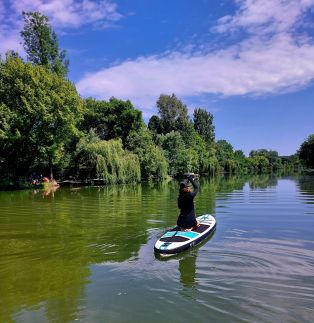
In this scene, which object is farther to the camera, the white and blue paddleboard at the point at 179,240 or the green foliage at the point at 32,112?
the green foliage at the point at 32,112

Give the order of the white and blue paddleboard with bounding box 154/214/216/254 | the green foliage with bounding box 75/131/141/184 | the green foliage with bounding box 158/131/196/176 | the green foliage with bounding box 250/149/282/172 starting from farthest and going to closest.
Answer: the green foliage with bounding box 250/149/282/172, the green foliage with bounding box 158/131/196/176, the green foliage with bounding box 75/131/141/184, the white and blue paddleboard with bounding box 154/214/216/254

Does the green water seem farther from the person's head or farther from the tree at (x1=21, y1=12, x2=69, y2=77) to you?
the tree at (x1=21, y1=12, x2=69, y2=77)

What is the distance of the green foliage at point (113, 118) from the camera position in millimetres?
51969

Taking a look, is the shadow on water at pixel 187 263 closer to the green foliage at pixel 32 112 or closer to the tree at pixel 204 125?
the green foliage at pixel 32 112

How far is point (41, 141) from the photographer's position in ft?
116

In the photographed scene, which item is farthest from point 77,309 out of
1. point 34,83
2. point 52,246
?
point 34,83

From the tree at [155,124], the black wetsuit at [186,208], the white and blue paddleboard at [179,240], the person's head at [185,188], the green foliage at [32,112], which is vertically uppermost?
the tree at [155,124]

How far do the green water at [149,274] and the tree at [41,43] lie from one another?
28.4 meters

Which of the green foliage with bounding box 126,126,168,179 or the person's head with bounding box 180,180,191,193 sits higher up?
the green foliage with bounding box 126,126,168,179

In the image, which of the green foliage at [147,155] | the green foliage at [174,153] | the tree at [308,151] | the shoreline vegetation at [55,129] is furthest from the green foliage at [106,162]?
the tree at [308,151]

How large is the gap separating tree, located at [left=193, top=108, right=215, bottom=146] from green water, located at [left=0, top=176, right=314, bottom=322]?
8156 centimetres

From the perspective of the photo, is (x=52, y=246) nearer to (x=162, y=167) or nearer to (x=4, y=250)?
(x=4, y=250)

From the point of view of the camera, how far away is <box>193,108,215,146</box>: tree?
312ft

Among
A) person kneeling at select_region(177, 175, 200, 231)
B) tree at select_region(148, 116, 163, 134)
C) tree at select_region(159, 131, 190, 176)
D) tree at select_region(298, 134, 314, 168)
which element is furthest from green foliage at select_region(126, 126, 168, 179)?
tree at select_region(298, 134, 314, 168)
